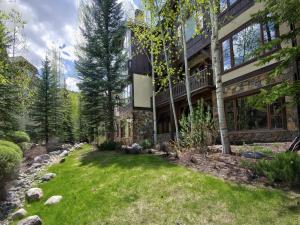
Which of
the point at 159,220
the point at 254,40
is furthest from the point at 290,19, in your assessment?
the point at 254,40

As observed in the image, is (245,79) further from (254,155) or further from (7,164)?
(7,164)

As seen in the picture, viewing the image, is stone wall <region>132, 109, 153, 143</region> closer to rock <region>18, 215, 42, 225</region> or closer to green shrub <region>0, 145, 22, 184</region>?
green shrub <region>0, 145, 22, 184</region>

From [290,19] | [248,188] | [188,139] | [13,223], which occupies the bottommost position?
[13,223]

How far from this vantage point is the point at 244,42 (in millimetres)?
11945

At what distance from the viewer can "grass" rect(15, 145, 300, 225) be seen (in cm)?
433

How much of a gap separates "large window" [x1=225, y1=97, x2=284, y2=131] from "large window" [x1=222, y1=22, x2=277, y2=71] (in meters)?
1.93

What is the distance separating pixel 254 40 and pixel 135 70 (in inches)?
433

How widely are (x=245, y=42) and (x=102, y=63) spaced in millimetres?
8768

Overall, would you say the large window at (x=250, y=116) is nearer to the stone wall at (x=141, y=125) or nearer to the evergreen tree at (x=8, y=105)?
the stone wall at (x=141, y=125)

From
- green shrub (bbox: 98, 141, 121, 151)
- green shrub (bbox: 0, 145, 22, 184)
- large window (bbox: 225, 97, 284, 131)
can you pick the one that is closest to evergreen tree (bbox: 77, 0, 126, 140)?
green shrub (bbox: 98, 141, 121, 151)

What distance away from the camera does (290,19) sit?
17.6 feet

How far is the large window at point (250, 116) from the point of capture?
34.0 feet

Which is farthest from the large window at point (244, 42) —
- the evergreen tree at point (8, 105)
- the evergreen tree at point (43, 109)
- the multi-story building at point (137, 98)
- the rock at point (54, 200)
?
the evergreen tree at point (43, 109)

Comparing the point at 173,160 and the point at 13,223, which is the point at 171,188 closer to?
the point at 173,160
